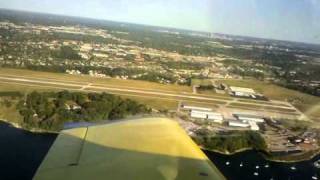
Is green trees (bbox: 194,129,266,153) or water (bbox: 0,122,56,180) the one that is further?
green trees (bbox: 194,129,266,153)

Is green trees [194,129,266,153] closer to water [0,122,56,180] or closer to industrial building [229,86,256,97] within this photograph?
water [0,122,56,180]

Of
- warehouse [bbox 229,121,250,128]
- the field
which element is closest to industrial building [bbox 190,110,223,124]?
warehouse [bbox 229,121,250,128]

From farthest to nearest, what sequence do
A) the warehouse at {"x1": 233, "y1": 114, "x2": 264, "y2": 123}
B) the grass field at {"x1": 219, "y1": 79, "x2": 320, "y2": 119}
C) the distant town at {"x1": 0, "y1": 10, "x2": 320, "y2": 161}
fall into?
the grass field at {"x1": 219, "y1": 79, "x2": 320, "y2": 119} < the warehouse at {"x1": 233, "y1": 114, "x2": 264, "y2": 123} < the distant town at {"x1": 0, "y1": 10, "x2": 320, "y2": 161}

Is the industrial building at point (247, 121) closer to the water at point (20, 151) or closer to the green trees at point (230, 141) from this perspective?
the green trees at point (230, 141)

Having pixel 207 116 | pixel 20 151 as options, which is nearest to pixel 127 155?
pixel 20 151

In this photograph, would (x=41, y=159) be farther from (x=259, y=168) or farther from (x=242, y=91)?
(x=242, y=91)

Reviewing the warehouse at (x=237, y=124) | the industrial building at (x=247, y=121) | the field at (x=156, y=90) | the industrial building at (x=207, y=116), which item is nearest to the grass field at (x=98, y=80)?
the field at (x=156, y=90)

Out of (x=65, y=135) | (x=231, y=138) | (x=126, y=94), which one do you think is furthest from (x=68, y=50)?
(x=65, y=135)
